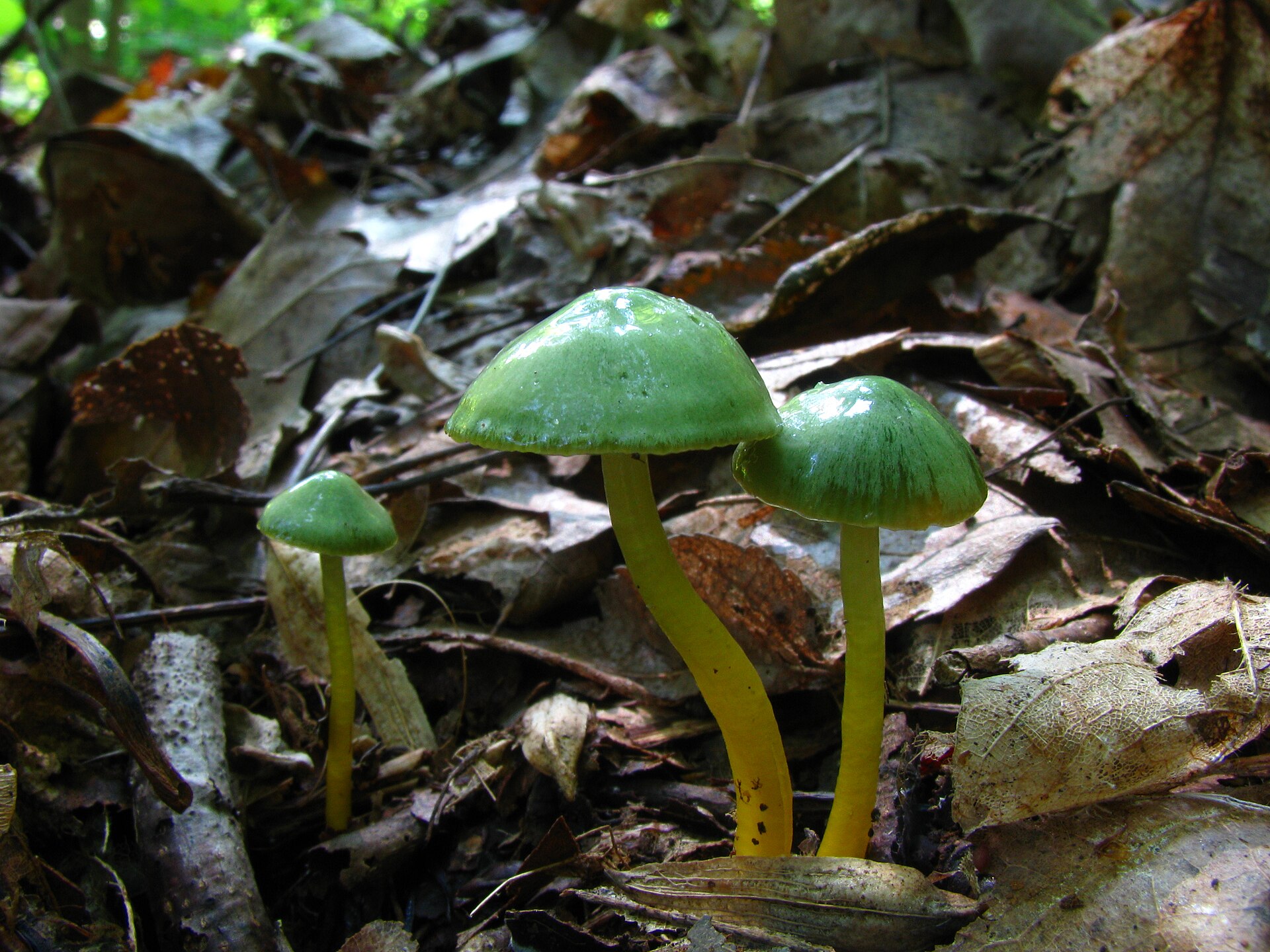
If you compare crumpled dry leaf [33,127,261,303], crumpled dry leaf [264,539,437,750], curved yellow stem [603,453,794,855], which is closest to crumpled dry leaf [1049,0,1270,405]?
curved yellow stem [603,453,794,855]

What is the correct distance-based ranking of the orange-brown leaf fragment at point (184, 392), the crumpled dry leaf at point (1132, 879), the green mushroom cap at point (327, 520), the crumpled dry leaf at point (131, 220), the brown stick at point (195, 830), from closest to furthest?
the crumpled dry leaf at point (1132, 879) < the brown stick at point (195, 830) < the green mushroom cap at point (327, 520) < the orange-brown leaf fragment at point (184, 392) < the crumpled dry leaf at point (131, 220)

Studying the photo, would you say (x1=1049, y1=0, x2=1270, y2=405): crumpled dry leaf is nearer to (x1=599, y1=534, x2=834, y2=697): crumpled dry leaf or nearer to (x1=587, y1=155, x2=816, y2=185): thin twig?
(x1=587, y1=155, x2=816, y2=185): thin twig

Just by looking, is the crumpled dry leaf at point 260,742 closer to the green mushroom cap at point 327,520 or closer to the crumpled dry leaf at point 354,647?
the crumpled dry leaf at point 354,647

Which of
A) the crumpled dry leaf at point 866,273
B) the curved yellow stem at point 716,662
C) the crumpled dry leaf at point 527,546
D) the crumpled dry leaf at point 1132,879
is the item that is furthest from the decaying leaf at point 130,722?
the crumpled dry leaf at point 866,273

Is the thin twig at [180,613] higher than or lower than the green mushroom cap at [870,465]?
lower

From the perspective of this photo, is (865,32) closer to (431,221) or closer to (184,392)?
(431,221)

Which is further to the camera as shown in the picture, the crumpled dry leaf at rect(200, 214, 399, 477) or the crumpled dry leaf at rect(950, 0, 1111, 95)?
the crumpled dry leaf at rect(950, 0, 1111, 95)

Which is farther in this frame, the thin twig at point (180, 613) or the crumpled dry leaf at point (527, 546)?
the crumpled dry leaf at point (527, 546)
